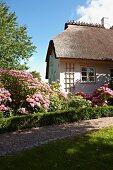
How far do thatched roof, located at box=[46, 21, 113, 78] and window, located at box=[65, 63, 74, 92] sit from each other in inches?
54.7

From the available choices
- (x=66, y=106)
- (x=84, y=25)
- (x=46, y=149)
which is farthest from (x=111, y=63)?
(x=46, y=149)

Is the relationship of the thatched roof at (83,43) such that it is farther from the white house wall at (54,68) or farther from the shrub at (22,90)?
the shrub at (22,90)

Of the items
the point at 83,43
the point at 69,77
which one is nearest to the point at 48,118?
the point at 69,77

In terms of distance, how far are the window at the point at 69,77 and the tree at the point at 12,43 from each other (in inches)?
467

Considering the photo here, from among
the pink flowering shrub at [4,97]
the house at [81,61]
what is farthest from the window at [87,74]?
the pink flowering shrub at [4,97]

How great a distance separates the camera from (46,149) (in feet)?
28.2

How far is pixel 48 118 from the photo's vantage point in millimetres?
13492

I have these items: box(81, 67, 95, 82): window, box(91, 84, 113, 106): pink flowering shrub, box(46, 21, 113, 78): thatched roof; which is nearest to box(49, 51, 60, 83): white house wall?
box(46, 21, 113, 78): thatched roof

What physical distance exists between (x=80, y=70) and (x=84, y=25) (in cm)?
783

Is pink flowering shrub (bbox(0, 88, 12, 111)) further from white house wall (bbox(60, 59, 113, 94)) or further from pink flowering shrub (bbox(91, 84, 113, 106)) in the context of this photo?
white house wall (bbox(60, 59, 113, 94))

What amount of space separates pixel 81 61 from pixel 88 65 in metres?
0.90

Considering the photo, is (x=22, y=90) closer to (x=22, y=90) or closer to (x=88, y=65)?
(x=22, y=90)

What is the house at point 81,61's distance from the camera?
22.7 metres

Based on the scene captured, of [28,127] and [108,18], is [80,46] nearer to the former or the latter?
[108,18]
